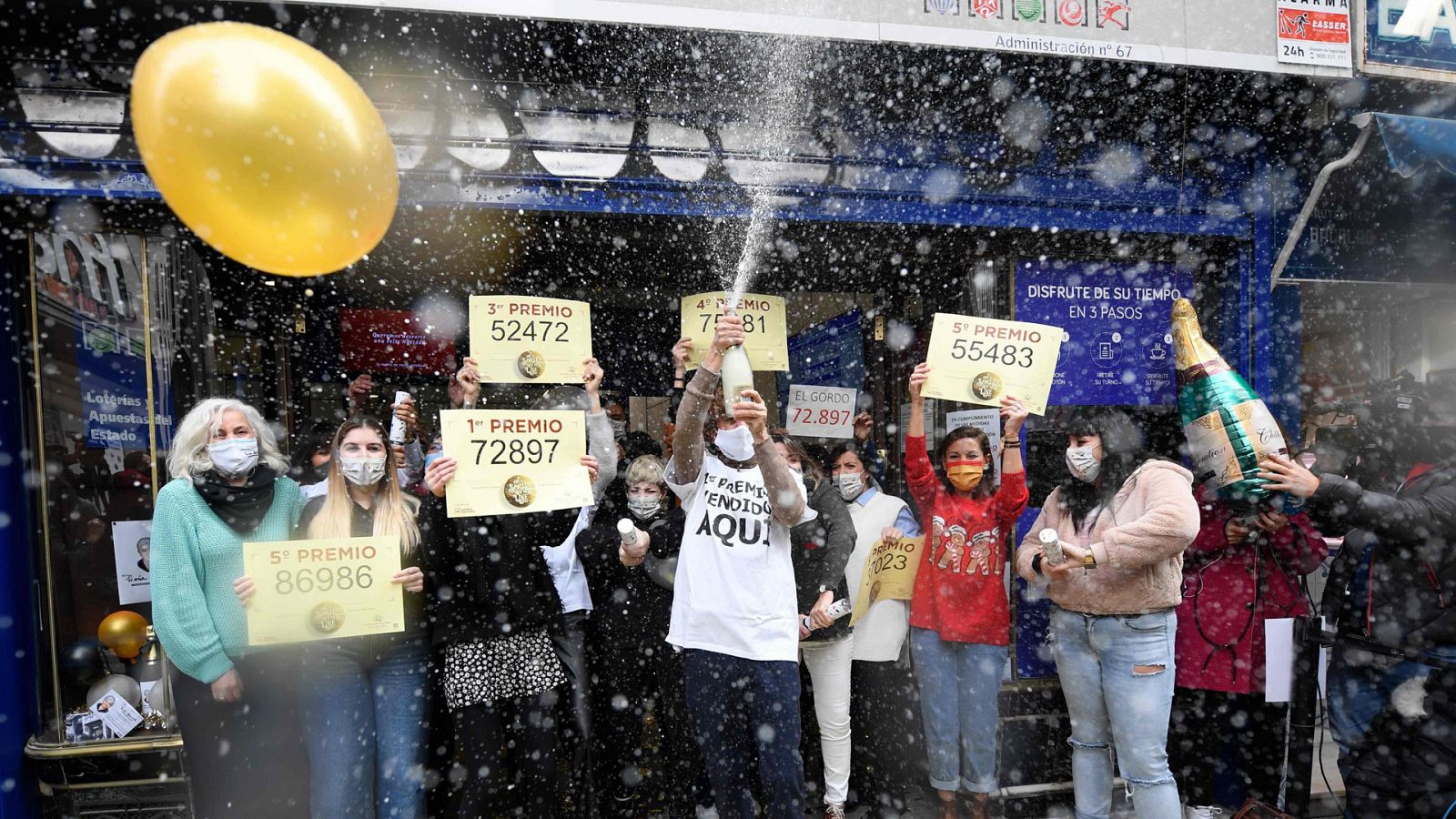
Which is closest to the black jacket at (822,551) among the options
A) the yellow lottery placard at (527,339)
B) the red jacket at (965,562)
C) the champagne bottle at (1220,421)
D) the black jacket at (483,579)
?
the red jacket at (965,562)

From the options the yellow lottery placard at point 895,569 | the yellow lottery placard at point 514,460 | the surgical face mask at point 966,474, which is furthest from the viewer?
the yellow lottery placard at point 895,569

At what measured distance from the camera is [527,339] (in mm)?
3543

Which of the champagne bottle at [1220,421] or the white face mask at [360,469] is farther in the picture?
the champagne bottle at [1220,421]

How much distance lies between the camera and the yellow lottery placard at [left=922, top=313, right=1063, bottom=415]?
11.9 feet

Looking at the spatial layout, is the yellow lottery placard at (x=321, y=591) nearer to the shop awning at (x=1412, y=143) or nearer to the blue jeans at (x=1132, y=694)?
the blue jeans at (x=1132, y=694)

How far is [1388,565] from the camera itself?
11.1ft

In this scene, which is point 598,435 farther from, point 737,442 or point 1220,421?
point 1220,421

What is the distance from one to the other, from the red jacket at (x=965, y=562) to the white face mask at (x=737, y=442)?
114 cm

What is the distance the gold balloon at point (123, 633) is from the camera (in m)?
3.87

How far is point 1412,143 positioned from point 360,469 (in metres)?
5.84

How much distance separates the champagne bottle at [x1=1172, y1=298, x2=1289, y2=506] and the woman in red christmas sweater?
2.69ft

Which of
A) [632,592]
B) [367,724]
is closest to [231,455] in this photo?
[367,724]

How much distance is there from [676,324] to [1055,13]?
3911 millimetres

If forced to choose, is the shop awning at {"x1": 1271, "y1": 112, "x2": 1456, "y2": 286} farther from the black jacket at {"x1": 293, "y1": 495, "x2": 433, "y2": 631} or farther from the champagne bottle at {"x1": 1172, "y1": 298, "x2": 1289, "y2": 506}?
the black jacket at {"x1": 293, "y1": 495, "x2": 433, "y2": 631}
